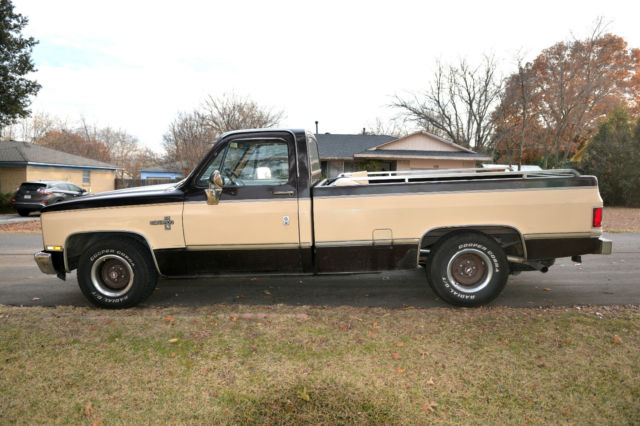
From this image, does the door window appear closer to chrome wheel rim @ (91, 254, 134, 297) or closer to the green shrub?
chrome wheel rim @ (91, 254, 134, 297)

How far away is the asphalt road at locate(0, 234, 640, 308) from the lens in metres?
5.39

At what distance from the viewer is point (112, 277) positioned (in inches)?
200

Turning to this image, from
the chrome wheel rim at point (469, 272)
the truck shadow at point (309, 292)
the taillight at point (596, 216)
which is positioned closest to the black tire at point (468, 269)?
the chrome wheel rim at point (469, 272)

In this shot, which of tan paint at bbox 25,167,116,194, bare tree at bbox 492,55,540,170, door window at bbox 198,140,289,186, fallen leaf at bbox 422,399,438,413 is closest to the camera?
fallen leaf at bbox 422,399,438,413

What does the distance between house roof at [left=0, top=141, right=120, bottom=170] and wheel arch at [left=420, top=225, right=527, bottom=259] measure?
94.3 feet

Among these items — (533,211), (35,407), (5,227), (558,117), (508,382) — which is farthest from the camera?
(558,117)

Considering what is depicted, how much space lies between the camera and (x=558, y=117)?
3962 cm

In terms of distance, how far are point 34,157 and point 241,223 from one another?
28793 mm

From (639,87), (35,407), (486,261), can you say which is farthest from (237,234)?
(639,87)

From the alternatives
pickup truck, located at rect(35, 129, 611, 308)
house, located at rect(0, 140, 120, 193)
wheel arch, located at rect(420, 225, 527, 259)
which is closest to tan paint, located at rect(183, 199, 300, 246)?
pickup truck, located at rect(35, 129, 611, 308)

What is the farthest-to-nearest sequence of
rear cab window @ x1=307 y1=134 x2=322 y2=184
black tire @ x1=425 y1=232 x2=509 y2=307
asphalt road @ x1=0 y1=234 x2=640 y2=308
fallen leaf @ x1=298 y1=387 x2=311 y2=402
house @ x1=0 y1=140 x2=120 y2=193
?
1. house @ x1=0 y1=140 x2=120 y2=193
2. asphalt road @ x1=0 y1=234 x2=640 y2=308
3. rear cab window @ x1=307 y1=134 x2=322 y2=184
4. black tire @ x1=425 y1=232 x2=509 y2=307
5. fallen leaf @ x1=298 y1=387 x2=311 y2=402

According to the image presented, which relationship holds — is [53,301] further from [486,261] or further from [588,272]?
[588,272]

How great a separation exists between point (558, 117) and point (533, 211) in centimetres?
4140

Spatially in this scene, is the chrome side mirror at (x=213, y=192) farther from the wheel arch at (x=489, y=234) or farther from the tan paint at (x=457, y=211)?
the wheel arch at (x=489, y=234)
